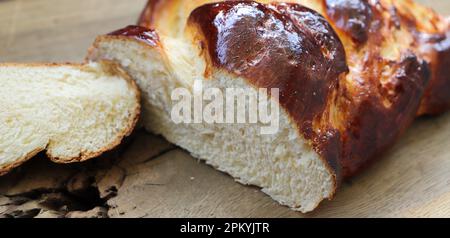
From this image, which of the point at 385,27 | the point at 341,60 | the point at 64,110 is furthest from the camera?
the point at 385,27

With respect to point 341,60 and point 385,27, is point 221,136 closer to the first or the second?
point 341,60

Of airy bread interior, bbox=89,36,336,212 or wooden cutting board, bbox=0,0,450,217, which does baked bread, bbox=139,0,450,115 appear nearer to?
airy bread interior, bbox=89,36,336,212

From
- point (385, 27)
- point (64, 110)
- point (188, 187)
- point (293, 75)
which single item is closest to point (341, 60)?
point (293, 75)

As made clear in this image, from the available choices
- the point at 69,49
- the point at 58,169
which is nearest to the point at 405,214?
the point at 58,169

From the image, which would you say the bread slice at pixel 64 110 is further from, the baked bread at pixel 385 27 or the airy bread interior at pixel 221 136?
the baked bread at pixel 385 27

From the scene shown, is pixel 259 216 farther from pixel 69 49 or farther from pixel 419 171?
pixel 69 49
